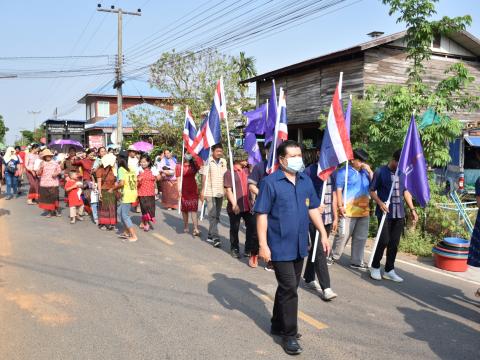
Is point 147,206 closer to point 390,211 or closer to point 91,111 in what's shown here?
point 390,211

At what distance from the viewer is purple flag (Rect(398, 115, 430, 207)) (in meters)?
6.05

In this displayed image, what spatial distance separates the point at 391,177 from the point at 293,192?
2.69 m

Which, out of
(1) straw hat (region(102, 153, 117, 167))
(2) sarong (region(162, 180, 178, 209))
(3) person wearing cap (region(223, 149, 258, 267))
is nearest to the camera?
(3) person wearing cap (region(223, 149, 258, 267))

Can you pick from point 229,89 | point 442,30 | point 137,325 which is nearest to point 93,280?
point 137,325

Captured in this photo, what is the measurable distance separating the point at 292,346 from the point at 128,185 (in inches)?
228

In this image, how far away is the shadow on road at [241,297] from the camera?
479 cm

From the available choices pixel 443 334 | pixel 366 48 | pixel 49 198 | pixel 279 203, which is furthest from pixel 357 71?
pixel 279 203

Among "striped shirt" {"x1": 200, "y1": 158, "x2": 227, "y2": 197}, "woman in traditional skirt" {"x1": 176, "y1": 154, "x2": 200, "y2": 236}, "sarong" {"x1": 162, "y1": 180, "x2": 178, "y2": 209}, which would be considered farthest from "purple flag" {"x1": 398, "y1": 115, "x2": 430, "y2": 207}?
"sarong" {"x1": 162, "y1": 180, "x2": 178, "y2": 209}

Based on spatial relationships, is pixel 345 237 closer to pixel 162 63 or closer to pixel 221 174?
pixel 221 174

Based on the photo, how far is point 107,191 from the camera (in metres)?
9.59

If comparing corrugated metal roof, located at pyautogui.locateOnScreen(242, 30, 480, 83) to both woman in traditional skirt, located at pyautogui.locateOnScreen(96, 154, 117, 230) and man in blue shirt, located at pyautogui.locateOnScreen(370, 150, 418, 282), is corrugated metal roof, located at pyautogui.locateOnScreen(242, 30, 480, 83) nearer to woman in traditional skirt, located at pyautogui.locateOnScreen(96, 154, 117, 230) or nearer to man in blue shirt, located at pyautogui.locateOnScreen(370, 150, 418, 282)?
woman in traditional skirt, located at pyautogui.locateOnScreen(96, 154, 117, 230)

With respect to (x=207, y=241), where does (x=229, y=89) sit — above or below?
above

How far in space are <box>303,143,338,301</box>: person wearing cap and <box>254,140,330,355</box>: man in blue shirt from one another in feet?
4.23

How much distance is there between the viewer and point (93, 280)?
598 cm
